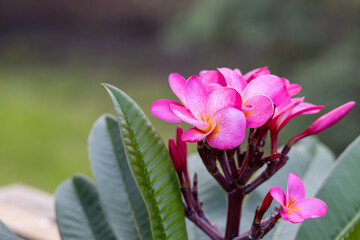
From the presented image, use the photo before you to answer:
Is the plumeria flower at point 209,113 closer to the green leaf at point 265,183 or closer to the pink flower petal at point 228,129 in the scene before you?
the pink flower petal at point 228,129

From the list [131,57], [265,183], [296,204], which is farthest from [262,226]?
[131,57]

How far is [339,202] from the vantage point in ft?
1.59

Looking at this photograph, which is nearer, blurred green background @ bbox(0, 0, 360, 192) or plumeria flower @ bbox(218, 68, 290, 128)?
plumeria flower @ bbox(218, 68, 290, 128)

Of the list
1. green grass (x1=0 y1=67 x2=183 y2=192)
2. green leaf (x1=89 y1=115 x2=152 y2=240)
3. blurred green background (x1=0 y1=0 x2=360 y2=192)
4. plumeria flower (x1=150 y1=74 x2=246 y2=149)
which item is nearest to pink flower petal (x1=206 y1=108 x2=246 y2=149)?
plumeria flower (x1=150 y1=74 x2=246 y2=149)

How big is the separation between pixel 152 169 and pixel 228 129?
0.09m

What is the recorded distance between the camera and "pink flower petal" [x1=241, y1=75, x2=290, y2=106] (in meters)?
0.38

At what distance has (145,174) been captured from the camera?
396 mm

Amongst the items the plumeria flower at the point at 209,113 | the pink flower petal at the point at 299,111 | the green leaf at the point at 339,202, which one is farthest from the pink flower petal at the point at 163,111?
the green leaf at the point at 339,202

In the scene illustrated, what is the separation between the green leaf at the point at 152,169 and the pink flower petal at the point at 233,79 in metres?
0.08

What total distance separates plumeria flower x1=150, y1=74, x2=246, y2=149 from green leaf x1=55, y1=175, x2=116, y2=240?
24 centimetres

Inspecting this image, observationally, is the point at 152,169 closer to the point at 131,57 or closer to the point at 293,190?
the point at 293,190

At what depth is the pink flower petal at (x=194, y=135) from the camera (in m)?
0.35

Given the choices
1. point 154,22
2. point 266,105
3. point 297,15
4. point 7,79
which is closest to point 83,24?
point 154,22

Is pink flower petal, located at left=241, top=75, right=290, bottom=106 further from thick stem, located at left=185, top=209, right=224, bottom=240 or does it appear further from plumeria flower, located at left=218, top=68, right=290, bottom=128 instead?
thick stem, located at left=185, top=209, right=224, bottom=240
